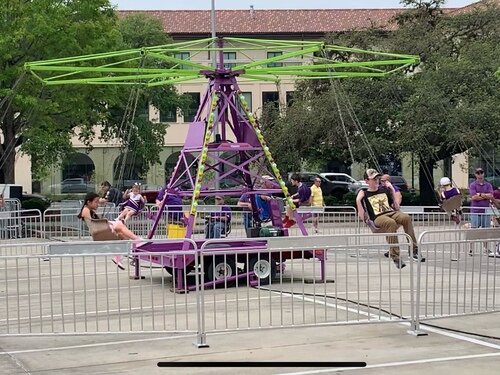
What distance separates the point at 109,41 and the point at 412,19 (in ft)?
49.4

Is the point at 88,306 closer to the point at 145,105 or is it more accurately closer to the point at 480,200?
the point at 480,200

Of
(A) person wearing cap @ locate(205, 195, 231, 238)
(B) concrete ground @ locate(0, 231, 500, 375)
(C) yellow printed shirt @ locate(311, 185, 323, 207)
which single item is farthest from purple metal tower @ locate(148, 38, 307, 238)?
(C) yellow printed shirt @ locate(311, 185, 323, 207)

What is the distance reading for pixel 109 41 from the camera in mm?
28891

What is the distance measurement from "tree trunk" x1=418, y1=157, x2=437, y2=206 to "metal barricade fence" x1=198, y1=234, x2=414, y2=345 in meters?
23.8

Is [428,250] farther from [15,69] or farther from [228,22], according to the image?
[228,22]

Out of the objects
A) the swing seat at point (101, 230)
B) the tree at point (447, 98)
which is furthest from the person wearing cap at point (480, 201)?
the tree at point (447, 98)

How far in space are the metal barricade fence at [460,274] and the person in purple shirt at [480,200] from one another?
7.53 m

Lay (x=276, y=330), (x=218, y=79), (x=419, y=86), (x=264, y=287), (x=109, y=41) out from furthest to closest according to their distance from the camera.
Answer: (x=419, y=86) < (x=109, y=41) < (x=218, y=79) < (x=264, y=287) < (x=276, y=330)

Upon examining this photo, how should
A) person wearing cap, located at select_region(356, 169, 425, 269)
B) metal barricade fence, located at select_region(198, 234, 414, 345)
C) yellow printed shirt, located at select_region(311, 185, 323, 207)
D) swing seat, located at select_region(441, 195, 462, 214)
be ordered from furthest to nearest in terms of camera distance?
1. yellow printed shirt, located at select_region(311, 185, 323, 207)
2. swing seat, located at select_region(441, 195, 462, 214)
3. person wearing cap, located at select_region(356, 169, 425, 269)
4. metal barricade fence, located at select_region(198, 234, 414, 345)

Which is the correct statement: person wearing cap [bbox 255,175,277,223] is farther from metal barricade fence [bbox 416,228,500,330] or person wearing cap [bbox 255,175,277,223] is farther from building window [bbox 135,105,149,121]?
building window [bbox 135,105,149,121]

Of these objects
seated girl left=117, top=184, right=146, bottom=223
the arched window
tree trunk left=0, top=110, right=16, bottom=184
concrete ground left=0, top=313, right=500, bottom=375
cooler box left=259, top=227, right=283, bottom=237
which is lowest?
concrete ground left=0, top=313, right=500, bottom=375

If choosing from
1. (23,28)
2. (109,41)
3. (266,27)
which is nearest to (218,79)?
(23,28)

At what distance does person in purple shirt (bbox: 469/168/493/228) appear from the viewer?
18.0 metres

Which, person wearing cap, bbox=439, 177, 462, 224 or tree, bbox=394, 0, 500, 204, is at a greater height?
tree, bbox=394, 0, 500, 204
